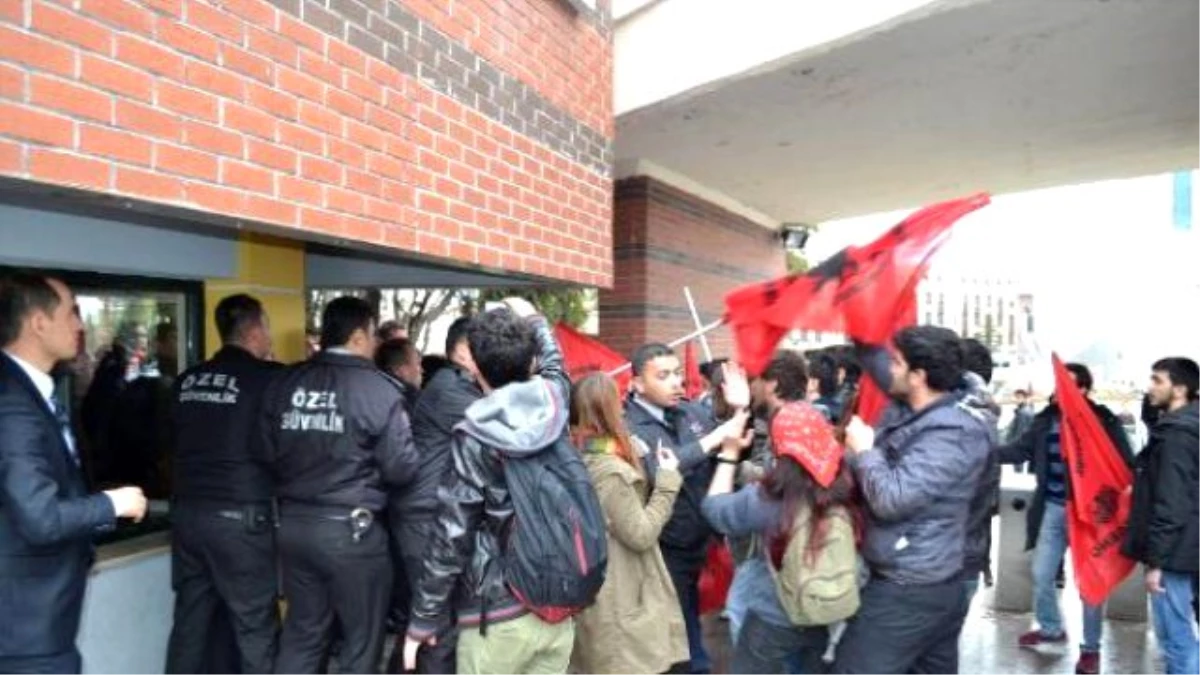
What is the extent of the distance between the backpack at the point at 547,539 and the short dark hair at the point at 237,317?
6.13 ft

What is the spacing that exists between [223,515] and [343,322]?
3.08 ft

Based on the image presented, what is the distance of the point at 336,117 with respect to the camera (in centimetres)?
328

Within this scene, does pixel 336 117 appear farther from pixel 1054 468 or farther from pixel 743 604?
pixel 1054 468

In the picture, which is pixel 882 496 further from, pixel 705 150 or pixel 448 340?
pixel 705 150

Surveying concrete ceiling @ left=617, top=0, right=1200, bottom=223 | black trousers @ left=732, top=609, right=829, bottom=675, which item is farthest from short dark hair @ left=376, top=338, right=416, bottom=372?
concrete ceiling @ left=617, top=0, right=1200, bottom=223

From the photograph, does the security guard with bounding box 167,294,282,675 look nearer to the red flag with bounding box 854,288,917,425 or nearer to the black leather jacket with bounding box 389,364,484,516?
the black leather jacket with bounding box 389,364,484,516

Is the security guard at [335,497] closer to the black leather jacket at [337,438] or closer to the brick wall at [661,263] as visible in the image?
the black leather jacket at [337,438]

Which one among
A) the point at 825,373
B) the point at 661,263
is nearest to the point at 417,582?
the point at 825,373

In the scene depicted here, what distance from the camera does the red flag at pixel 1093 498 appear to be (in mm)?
5297

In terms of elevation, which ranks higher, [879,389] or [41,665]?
[879,389]

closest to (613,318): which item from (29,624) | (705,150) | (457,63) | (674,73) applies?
(705,150)

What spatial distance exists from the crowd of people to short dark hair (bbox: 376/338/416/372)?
84cm

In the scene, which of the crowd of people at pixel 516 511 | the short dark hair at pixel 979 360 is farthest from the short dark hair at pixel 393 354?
the short dark hair at pixel 979 360

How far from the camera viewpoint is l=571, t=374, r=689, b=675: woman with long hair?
358 cm
